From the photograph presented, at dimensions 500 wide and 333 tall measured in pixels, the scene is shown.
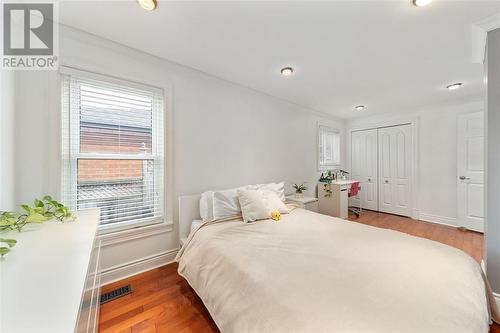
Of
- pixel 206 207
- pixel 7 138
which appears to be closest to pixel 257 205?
pixel 206 207

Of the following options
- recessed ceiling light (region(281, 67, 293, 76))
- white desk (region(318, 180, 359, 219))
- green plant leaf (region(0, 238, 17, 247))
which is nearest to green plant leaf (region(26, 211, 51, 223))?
green plant leaf (region(0, 238, 17, 247))

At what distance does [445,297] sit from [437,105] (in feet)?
14.1

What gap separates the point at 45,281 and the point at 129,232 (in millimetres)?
1504

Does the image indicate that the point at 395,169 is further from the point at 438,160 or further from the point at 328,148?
the point at 328,148

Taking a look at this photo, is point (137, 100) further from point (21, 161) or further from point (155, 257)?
point (155, 257)

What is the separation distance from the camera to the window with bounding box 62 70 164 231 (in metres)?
1.78

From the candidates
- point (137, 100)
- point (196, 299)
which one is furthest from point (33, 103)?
point (196, 299)

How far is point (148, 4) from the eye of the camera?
146 cm

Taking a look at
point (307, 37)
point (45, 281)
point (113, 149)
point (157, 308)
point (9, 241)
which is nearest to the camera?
point (45, 281)

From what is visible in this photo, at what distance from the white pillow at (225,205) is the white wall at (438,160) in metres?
4.09

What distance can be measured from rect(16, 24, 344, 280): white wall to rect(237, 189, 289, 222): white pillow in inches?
23.1

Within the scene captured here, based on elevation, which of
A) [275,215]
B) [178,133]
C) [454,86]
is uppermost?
[454,86]

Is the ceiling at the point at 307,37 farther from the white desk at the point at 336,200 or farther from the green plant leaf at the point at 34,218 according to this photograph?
the white desk at the point at 336,200

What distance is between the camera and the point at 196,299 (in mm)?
1721
